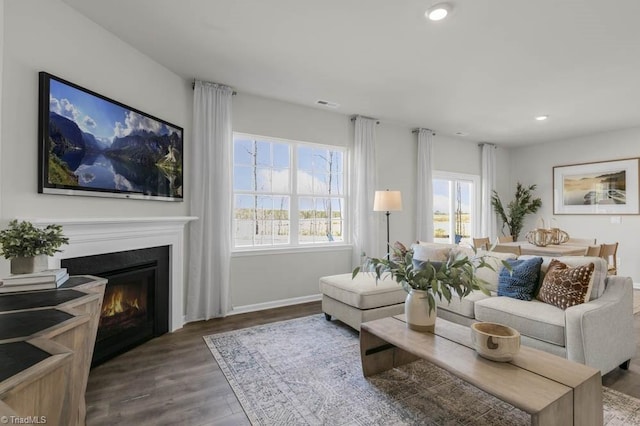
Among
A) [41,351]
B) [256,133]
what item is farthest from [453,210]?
[41,351]

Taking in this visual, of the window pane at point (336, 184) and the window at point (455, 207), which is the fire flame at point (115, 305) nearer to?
the window pane at point (336, 184)

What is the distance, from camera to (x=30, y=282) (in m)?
1.58

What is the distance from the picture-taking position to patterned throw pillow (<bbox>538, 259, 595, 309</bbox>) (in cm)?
240

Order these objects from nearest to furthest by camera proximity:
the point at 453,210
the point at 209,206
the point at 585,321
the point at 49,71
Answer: the point at 585,321
the point at 49,71
the point at 209,206
the point at 453,210

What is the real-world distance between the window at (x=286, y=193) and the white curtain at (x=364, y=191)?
22 cm

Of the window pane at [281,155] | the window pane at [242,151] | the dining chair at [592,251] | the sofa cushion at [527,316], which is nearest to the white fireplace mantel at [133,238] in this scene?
the window pane at [242,151]

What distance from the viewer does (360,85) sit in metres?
3.67

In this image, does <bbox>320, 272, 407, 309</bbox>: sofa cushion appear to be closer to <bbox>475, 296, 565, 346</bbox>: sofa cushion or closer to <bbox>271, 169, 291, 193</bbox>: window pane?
<bbox>475, 296, 565, 346</bbox>: sofa cushion

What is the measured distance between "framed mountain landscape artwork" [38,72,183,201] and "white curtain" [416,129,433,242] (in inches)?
154

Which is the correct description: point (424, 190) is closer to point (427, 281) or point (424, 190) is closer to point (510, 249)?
point (510, 249)

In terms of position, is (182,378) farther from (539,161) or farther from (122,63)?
(539,161)

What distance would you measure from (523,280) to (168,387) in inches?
121

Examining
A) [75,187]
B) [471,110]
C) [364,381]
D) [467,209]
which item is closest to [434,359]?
[364,381]

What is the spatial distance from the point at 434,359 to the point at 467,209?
5.50m
